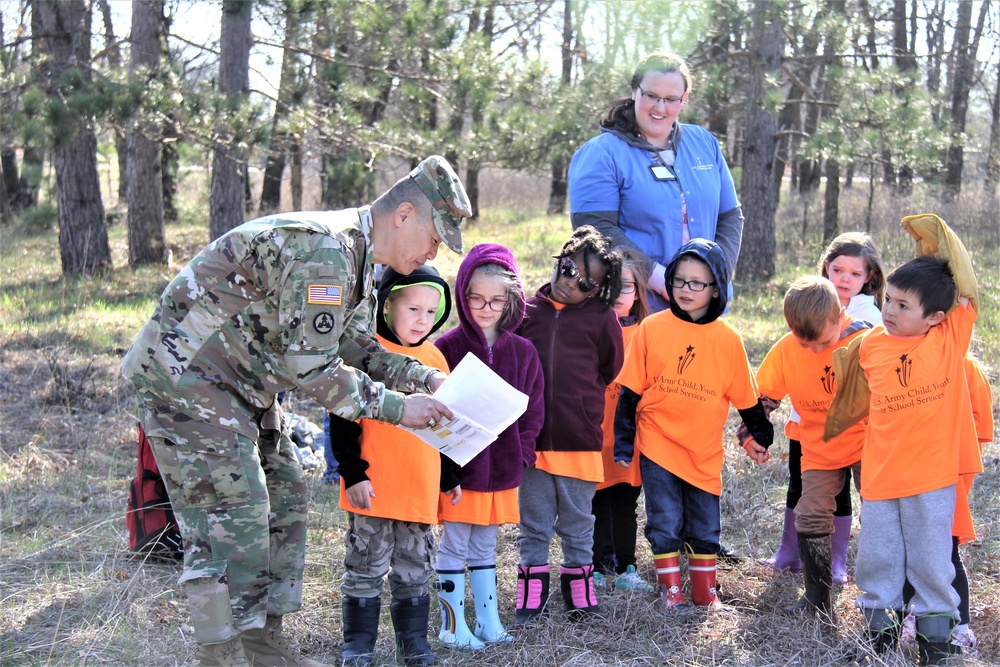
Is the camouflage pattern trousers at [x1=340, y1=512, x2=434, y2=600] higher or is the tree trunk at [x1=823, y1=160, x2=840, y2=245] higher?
the tree trunk at [x1=823, y1=160, x2=840, y2=245]

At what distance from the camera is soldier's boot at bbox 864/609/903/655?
347 centimetres

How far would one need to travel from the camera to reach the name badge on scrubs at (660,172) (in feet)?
14.3

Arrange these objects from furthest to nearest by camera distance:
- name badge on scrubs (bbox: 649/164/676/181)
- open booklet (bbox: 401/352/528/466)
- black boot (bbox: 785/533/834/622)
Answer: name badge on scrubs (bbox: 649/164/676/181)
black boot (bbox: 785/533/834/622)
open booklet (bbox: 401/352/528/466)

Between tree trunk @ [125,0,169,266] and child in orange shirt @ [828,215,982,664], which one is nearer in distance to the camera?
child in orange shirt @ [828,215,982,664]

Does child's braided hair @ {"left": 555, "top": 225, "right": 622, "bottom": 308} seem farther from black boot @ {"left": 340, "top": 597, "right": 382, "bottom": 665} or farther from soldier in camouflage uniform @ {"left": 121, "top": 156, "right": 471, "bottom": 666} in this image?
black boot @ {"left": 340, "top": 597, "right": 382, "bottom": 665}

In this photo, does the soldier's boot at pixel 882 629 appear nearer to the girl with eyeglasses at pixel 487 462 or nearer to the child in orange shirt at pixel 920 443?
the child in orange shirt at pixel 920 443

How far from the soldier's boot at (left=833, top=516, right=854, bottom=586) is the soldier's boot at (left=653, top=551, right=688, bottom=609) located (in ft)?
2.60

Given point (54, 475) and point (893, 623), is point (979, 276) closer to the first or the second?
point (893, 623)

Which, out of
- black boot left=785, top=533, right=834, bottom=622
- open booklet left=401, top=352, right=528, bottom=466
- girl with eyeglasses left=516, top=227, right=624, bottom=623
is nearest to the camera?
open booklet left=401, top=352, right=528, bottom=466

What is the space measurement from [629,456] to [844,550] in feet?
3.90

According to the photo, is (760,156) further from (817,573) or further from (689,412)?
(817,573)

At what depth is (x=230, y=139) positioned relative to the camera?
30.4 feet

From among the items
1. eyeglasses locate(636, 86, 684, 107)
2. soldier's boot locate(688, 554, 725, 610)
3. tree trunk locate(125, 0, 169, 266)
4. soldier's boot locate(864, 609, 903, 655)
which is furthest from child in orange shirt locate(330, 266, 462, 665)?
tree trunk locate(125, 0, 169, 266)

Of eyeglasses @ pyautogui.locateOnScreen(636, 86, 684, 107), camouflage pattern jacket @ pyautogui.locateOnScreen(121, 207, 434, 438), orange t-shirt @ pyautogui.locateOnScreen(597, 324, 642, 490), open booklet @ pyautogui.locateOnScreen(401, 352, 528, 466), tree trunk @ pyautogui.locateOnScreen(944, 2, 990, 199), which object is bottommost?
orange t-shirt @ pyautogui.locateOnScreen(597, 324, 642, 490)
